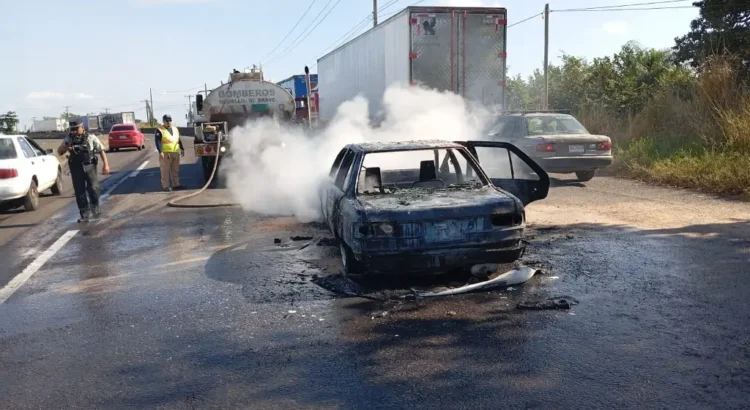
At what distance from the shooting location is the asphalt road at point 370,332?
3.70 meters

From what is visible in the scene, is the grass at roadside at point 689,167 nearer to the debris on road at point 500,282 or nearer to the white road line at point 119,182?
the debris on road at point 500,282

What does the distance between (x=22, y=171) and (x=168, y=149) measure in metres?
3.34

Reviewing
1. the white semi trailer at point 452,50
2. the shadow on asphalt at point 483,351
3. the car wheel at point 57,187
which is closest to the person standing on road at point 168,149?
the car wheel at point 57,187

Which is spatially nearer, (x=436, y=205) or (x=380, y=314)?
(x=380, y=314)

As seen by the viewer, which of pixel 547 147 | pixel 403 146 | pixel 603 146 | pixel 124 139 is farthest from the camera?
pixel 124 139

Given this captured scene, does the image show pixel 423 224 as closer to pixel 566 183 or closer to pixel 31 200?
pixel 566 183

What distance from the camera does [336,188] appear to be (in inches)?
278

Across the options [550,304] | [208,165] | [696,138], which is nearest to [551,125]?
[696,138]

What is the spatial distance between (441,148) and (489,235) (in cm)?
158

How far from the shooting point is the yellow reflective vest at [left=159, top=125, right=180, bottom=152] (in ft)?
46.3

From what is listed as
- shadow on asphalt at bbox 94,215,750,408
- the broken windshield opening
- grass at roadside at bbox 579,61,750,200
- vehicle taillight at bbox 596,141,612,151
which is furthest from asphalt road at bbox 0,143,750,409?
vehicle taillight at bbox 596,141,612,151

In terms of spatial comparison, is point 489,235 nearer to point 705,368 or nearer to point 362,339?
point 362,339

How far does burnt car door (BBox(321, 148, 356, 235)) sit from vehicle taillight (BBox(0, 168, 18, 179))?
21.6ft

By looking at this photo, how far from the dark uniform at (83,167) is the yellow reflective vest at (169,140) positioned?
3.38 m
